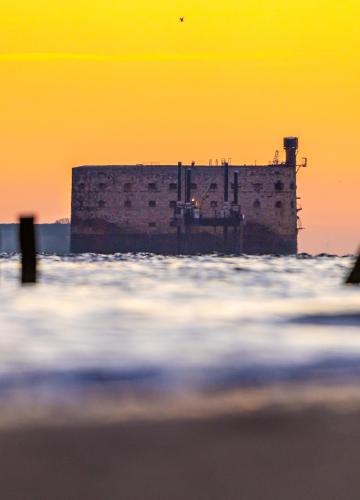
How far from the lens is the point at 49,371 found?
5.59 meters

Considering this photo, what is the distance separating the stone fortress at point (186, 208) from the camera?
230 feet

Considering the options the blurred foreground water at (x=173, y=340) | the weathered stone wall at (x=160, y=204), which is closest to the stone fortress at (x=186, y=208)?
the weathered stone wall at (x=160, y=204)

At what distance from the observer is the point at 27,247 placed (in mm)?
17969

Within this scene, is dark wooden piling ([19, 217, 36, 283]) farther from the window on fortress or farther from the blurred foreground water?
the window on fortress

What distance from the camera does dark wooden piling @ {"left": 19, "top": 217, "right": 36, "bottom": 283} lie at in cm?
1795

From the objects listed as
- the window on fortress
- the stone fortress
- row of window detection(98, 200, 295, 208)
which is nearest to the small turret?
the stone fortress

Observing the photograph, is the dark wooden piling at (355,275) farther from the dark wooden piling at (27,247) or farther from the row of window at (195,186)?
the row of window at (195,186)

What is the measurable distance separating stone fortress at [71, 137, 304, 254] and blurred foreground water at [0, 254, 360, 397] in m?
55.4

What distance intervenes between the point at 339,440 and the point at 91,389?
68.5 inches

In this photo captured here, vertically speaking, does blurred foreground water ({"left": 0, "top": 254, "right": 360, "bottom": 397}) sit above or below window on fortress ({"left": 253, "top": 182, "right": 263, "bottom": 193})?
below

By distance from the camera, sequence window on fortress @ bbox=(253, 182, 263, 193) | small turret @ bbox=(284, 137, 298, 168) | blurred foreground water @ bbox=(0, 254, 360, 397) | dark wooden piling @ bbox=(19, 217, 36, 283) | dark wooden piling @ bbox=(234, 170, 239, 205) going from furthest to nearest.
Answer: small turret @ bbox=(284, 137, 298, 168)
window on fortress @ bbox=(253, 182, 263, 193)
dark wooden piling @ bbox=(234, 170, 239, 205)
dark wooden piling @ bbox=(19, 217, 36, 283)
blurred foreground water @ bbox=(0, 254, 360, 397)

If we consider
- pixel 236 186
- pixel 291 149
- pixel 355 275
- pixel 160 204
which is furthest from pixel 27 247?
pixel 291 149

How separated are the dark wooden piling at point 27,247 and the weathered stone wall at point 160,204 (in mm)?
52081

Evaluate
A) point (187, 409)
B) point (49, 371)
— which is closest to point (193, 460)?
point (187, 409)
